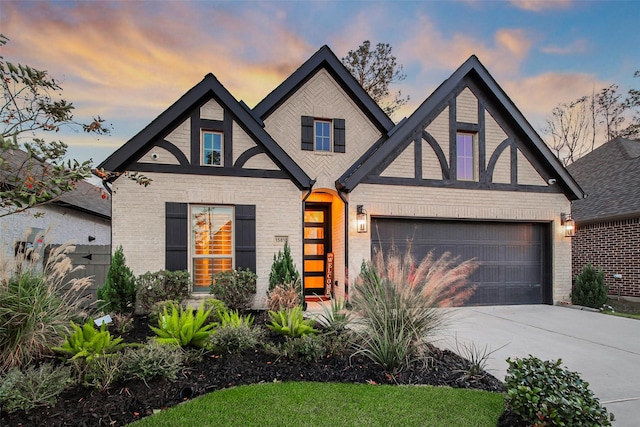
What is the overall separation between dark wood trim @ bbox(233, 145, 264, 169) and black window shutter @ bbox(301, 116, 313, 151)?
151 centimetres

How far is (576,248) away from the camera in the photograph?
12.2 m

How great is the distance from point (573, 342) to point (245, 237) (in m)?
6.43

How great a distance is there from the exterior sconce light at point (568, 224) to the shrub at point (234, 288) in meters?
8.51

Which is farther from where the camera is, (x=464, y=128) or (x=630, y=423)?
(x=464, y=128)

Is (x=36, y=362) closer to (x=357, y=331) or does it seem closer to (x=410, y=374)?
(x=357, y=331)

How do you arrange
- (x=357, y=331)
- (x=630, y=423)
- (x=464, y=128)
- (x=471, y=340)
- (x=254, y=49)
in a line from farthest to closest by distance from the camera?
(x=254, y=49) → (x=464, y=128) → (x=471, y=340) → (x=357, y=331) → (x=630, y=423)

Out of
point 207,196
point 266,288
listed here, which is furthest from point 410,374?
point 207,196

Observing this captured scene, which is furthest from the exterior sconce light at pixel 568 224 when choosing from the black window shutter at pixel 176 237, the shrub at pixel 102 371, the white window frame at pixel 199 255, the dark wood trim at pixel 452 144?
the shrub at pixel 102 371

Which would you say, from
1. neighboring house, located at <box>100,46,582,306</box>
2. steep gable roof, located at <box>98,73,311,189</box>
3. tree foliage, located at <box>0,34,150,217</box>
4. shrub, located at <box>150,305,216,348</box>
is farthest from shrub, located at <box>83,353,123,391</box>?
steep gable roof, located at <box>98,73,311,189</box>

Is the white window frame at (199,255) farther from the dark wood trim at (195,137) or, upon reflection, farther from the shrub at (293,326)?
the shrub at (293,326)

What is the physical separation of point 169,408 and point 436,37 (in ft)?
37.0

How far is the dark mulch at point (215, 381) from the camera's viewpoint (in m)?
2.91

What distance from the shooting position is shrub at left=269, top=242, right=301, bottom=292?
777cm

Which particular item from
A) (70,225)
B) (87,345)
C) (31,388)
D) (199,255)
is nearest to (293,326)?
(87,345)
